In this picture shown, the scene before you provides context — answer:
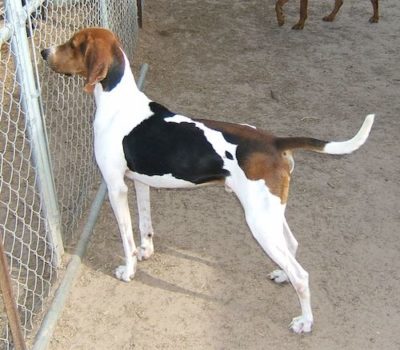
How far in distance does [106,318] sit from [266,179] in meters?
1.27

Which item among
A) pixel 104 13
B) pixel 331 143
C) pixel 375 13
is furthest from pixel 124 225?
pixel 375 13

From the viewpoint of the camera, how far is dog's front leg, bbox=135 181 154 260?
4.12 meters

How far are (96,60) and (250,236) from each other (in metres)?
1.71

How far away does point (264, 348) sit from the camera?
11.5 feet

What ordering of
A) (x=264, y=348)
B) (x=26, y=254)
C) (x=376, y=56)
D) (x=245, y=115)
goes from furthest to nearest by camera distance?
(x=376, y=56)
(x=245, y=115)
(x=26, y=254)
(x=264, y=348)

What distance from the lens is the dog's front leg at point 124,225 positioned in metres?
3.75

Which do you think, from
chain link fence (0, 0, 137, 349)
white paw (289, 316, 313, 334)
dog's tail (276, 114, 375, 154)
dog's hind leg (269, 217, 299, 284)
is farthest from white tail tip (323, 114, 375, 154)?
chain link fence (0, 0, 137, 349)

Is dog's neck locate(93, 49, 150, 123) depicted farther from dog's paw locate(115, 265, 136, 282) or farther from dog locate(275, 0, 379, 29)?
dog locate(275, 0, 379, 29)

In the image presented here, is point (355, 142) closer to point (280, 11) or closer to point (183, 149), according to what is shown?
point (183, 149)

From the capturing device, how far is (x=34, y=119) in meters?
3.47

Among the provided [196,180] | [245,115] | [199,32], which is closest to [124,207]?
[196,180]

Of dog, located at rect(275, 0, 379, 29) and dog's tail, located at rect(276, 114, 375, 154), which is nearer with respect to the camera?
dog's tail, located at rect(276, 114, 375, 154)

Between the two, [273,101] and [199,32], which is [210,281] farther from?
[199,32]

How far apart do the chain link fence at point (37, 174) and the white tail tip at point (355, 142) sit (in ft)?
5.32
